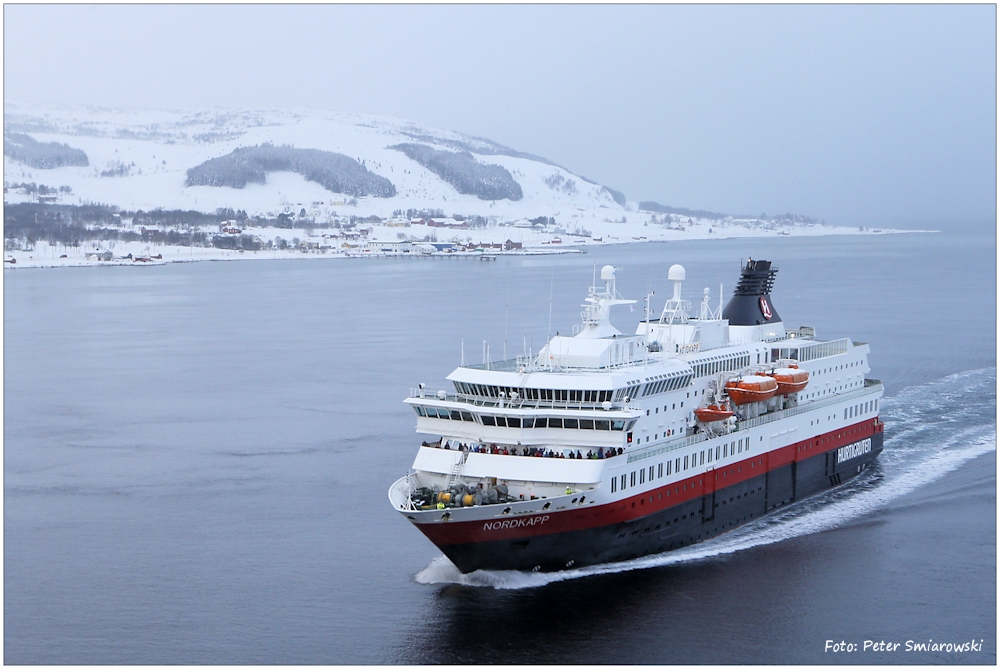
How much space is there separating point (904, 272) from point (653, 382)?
277 ft

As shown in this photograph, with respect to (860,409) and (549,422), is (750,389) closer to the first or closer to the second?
(549,422)

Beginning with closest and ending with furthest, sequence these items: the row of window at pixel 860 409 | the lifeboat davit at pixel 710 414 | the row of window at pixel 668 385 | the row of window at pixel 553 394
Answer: the row of window at pixel 553 394 < the row of window at pixel 668 385 < the lifeboat davit at pixel 710 414 < the row of window at pixel 860 409

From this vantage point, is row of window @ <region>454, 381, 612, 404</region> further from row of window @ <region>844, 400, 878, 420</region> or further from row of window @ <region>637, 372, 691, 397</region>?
row of window @ <region>844, 400, 878, 420</region>

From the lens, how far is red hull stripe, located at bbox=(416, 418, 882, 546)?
2433cm

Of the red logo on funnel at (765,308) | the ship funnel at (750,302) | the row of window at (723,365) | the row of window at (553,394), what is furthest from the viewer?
the red logo on funnel at (765,308)

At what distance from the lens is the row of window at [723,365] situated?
96.2 ft

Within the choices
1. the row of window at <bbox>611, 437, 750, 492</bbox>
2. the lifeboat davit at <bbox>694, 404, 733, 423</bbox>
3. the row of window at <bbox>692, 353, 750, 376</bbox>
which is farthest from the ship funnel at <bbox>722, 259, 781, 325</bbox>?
the lifeboat davit at <bbox>694, 404, 733, 423</bbox>

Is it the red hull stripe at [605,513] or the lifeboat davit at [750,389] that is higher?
the lifeboat davit at [750,389]

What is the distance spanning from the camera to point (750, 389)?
2933 centimetres

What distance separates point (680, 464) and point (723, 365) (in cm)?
407

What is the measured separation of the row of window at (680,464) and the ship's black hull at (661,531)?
83cm

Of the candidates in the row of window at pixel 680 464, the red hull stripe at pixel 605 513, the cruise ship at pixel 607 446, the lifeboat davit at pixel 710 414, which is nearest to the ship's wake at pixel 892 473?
the cruise ship at pixel 607 446

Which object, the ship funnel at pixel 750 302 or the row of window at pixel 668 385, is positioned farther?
the ship funnel at pixel 750 302

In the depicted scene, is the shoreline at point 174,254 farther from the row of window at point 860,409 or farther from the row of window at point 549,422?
the row of window at point 549,422
